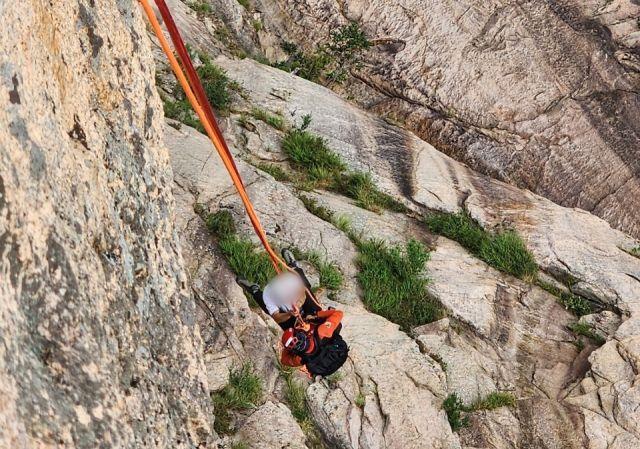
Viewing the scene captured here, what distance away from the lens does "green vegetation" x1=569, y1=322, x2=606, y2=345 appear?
9.41 metres

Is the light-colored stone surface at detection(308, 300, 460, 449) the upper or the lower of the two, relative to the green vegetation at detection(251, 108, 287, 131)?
lower

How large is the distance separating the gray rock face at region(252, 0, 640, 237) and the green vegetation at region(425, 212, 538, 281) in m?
2.32

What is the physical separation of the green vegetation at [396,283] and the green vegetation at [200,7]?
6.26m

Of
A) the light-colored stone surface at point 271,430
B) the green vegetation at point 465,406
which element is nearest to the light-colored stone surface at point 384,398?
the green vegetation at point 465,406

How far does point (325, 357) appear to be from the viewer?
23.0 ft

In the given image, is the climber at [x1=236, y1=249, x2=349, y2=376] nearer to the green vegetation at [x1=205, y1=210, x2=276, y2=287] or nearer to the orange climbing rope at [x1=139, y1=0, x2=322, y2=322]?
the green vegetation at [x1=205, y1=210, x2=276, y2=287]

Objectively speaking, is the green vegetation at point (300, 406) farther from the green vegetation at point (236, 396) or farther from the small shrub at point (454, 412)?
the small shrub at point (454, 412)

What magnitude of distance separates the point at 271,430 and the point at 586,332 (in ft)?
16.2

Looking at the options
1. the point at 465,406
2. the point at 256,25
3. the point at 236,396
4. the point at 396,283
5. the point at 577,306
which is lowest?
the point at 236,396

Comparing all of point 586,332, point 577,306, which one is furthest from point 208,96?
point 586,332

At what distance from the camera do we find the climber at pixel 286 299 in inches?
292

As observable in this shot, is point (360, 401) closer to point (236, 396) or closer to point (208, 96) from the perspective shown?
point (236, 396)

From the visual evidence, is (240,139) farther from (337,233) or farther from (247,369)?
(247,369)

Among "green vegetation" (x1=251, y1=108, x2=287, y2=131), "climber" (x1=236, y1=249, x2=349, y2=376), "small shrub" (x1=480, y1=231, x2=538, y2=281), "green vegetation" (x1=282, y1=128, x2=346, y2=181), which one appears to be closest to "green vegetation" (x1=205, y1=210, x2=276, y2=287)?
"climber" (x1=236, y1=249, x2=349, y2=376)
